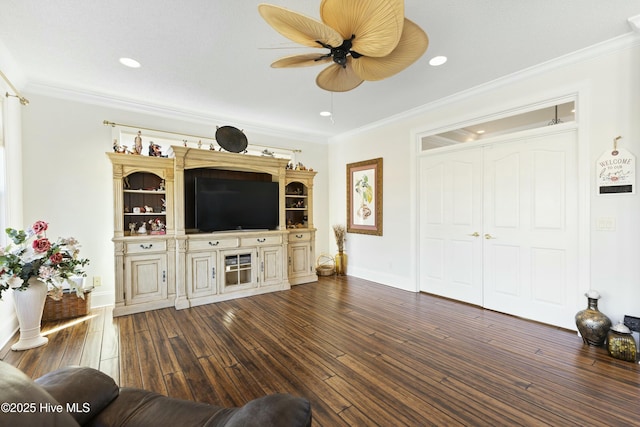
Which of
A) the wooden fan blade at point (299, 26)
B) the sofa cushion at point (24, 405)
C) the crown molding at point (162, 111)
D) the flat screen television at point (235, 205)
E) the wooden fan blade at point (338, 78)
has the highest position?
the crown molding at point (162, 111)

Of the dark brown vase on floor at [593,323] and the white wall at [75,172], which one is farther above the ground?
the white wall at [75,172]

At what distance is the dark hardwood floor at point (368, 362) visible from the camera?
1865mm

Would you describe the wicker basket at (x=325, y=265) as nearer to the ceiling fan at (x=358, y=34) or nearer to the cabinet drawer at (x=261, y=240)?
the cabinet drawer at (x=261, y=240)

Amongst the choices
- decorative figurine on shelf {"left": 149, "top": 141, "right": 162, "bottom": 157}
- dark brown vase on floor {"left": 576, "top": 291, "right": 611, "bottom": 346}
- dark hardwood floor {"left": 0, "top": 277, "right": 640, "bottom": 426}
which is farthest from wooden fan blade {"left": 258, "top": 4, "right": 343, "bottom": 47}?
dark brown vase on floor {"left": 576, "top": 291, "right": 611, "bottom": 346}

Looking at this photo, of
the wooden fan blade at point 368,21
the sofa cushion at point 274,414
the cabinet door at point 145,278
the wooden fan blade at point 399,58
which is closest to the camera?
the sofa cushion at point 274,414

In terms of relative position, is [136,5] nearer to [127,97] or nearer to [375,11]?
[375,11]

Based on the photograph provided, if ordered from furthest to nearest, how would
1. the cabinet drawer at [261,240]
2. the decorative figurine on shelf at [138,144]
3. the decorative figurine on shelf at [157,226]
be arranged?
the cabinet drawer at [261,240] < the decorative figurine on shelf at [157,226] < the decorative figurine on shelf at [138,144]

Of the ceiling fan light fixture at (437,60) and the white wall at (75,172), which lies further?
the white wall at (75,172)

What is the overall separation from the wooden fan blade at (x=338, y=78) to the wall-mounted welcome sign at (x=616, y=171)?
2.45 m

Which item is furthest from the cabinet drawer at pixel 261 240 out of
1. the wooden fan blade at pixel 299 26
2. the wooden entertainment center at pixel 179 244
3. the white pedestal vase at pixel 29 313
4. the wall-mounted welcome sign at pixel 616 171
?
the wall-mounted welcome sign at pixel 616 171

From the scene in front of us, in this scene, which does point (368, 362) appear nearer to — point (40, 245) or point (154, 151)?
point (40, 245)

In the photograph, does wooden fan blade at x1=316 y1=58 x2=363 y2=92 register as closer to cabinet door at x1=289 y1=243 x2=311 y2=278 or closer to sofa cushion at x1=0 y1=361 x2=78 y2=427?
sofa cushion at x1=0 y1=361 x2=78 y2=427

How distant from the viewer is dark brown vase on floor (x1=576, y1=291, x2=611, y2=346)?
101 inches

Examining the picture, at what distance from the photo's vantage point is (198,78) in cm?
329
